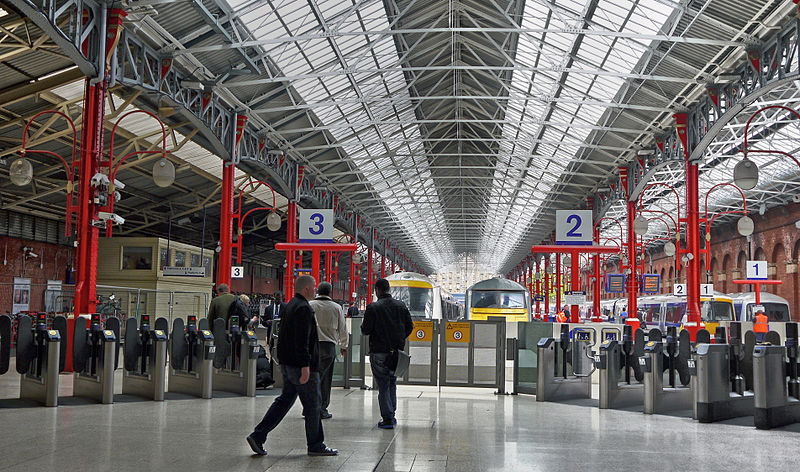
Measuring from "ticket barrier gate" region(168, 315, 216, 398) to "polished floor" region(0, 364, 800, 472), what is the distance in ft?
1.92

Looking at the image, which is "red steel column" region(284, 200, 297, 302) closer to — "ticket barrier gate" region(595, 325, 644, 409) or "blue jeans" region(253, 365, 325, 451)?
"ticket barrier gate" region(595, 325, 644, 409)

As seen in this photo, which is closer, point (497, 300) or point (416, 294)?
point (497, 300)

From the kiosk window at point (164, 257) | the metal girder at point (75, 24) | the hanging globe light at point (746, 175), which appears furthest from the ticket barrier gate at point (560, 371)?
the kiosk window at point (164, 257)

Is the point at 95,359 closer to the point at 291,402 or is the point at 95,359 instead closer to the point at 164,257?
the point at 291,402

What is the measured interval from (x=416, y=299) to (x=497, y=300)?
12.6 feet

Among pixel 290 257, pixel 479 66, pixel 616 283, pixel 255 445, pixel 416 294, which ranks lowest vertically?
pixel 255 445

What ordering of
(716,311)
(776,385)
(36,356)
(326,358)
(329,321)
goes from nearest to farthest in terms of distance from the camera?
(329,321), (326,358), (776,385), (36,356), (716,311)

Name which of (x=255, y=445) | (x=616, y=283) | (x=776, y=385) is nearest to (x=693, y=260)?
(x=616, y=283)

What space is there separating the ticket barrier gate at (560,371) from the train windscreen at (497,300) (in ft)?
64.8

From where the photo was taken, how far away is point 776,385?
389 inches

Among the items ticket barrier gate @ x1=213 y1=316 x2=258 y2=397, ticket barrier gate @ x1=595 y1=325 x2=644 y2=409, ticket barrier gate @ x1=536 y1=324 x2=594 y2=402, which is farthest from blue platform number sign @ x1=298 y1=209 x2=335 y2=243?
ticket barrier gate @ x1=595 y1=325 x2=644 y2=409

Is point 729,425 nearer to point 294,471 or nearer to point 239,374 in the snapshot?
point 294,471

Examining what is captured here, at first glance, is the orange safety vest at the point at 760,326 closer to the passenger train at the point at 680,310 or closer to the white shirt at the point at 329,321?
the passenger train at the point at 680,310

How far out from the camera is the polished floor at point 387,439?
6.94 m
